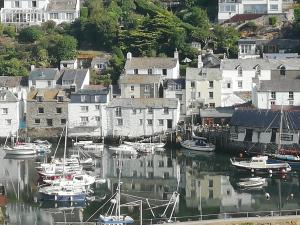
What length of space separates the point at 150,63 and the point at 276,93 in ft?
33.2

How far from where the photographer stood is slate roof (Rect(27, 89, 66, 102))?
62.7m

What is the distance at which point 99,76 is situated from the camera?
6750 cm

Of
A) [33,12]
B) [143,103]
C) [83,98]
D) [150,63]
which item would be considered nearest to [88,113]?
[83,98]

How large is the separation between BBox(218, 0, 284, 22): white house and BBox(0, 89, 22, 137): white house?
21145mm

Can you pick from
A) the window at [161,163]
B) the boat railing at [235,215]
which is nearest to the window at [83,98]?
the window at [161,163]

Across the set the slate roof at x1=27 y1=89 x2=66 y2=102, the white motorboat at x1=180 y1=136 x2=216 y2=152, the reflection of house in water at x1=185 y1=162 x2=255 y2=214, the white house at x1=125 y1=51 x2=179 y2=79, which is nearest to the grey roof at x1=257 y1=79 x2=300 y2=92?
the white motorboat at x1=180 y1=136 x2=216 y2=152

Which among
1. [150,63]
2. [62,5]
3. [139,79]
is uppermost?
[62,5]

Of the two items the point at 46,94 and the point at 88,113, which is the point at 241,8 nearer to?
the point at 88,113

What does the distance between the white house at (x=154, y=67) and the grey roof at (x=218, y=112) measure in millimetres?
5216

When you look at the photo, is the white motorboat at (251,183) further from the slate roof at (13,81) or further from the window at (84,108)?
the slate roof at (13,81)

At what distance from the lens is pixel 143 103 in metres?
61.3

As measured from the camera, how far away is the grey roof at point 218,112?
2391 inches

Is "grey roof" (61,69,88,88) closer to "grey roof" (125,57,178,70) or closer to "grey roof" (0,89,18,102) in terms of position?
"grey roof" (125,57,178,70)

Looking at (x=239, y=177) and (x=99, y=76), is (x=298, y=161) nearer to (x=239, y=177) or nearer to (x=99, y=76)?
(x=239, y=177)
